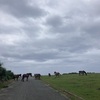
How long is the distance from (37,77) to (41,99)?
245 feet

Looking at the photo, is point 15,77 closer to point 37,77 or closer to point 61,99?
point 37,77

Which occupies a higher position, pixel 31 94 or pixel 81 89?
pixel 81 89

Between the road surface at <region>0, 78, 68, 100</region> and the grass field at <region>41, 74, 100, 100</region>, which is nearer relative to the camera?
the grass field at <region>41, 74, 100, 100</region>

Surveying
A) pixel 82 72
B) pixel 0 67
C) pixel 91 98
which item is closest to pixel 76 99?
pixel 91 98

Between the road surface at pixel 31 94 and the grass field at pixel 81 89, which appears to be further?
the road surface at pixel 31 94

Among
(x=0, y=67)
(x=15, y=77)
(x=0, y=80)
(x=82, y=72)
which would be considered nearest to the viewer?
(x=0, y=67)

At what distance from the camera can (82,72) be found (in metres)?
110

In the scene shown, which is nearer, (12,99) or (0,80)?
(12,99)

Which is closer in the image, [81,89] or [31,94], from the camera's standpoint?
[31,94]

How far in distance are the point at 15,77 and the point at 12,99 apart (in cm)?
7303

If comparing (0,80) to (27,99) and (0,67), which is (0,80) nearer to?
(0,67)

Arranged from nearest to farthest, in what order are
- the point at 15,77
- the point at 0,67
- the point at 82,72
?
the point at 0,67
the point at 15,77
the point at 82,72

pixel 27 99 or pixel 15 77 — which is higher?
pixel 15 77

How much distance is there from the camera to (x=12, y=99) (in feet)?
99.7
